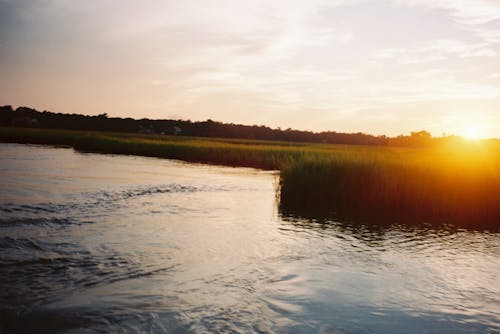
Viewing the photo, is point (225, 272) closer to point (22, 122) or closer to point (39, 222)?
point (39, 222)

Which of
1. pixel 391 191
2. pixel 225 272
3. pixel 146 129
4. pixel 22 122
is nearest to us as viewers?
pixel 225 272

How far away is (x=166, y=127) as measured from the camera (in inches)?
4466

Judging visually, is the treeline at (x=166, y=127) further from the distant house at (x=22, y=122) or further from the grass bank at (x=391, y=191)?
the grass bank at (x=391, y=191)

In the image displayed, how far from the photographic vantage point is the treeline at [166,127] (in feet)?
302

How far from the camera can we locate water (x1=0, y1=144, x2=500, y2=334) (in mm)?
6133

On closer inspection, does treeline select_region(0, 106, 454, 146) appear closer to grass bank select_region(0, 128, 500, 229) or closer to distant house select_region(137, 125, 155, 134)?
distant house select_region(137, 125, 155, 134)

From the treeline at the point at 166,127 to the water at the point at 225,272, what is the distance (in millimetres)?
72399

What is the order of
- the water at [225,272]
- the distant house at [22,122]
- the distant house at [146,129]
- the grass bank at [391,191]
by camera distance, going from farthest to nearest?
the distant house at [146,129], the distant house at [22,122], the grass bank at [391,191], the water at [225,272]

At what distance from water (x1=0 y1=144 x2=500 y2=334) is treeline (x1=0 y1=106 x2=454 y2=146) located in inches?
2850

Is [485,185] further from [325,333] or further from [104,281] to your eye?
[104,281]

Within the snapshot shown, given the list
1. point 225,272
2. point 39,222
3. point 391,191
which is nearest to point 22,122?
point 39,222

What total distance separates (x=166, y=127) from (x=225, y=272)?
10796cm

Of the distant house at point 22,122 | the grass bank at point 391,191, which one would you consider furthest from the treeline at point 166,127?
the grass bank at point 391,191

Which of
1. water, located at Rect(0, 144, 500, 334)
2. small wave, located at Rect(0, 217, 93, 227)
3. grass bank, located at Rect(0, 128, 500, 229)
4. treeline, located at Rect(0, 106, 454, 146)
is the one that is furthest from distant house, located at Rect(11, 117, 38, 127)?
small wave, located at Rect(0, 217, 93, 227)
